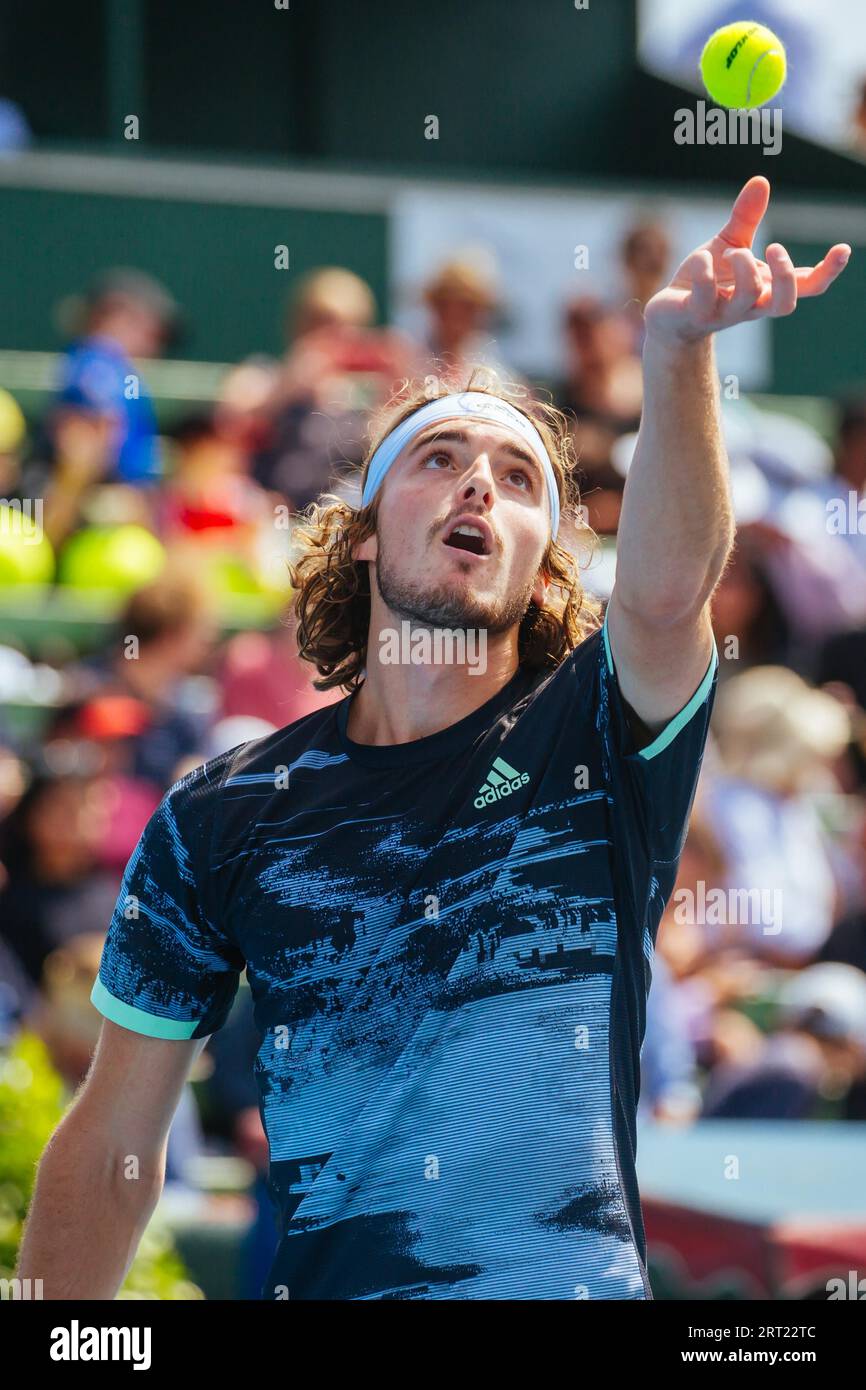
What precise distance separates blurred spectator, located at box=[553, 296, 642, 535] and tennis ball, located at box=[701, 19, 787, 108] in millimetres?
4544

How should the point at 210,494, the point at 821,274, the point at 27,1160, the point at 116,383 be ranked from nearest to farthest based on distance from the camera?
the point at 821,274 → the point at 27,1160 → the point at 210,494 → the point at 116,383

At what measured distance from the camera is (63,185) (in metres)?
9.74

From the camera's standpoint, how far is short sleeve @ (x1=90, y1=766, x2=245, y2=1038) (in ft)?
8.94

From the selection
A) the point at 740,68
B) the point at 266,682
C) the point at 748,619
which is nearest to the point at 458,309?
the point at 748,619

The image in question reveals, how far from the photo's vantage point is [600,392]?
8.74 metres

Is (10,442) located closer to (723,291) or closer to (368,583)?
(368,583)

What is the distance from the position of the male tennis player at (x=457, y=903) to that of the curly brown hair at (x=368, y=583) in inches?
2.4

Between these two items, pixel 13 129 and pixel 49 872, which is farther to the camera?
pixel 13 129

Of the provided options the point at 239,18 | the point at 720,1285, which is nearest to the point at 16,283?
the point at 239,18

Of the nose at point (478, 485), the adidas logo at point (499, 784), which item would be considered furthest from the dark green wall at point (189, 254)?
the adidas logo at point (499, 784)

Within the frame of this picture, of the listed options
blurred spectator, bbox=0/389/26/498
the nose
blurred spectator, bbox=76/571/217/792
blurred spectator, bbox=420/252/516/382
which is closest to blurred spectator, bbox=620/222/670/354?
blurred spectator, bbox=420/252/516/382

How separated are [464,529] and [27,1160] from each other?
2123 millimetres

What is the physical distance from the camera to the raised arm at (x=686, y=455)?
2.28 meters
